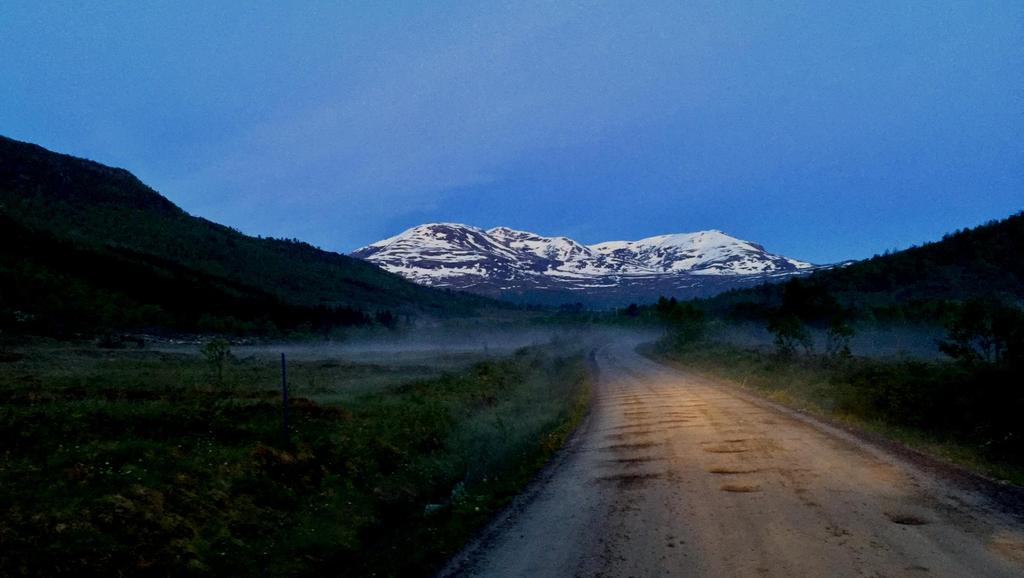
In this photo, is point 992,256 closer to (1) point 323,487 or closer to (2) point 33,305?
(1) point 323,487

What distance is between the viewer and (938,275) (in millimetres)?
72688

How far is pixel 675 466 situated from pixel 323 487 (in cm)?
802

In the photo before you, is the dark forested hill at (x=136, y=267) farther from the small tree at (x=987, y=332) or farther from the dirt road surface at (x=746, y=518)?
the small tree at (x=987, y=332)

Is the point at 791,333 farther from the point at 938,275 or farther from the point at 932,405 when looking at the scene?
the point at 938,275

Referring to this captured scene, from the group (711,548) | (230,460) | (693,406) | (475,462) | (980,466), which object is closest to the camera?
(711,548)

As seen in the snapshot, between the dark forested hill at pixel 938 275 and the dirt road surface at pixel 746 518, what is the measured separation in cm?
5321

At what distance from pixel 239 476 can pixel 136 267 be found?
258ft

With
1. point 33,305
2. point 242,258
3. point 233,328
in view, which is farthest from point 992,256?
point 242,258

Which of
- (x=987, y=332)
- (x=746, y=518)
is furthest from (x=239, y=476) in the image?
(x=987, y=332)

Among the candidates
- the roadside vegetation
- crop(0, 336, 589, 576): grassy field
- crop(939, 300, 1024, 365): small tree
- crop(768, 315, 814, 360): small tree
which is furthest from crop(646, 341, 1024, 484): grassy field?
crop(768, 315, 814, 360): small tree

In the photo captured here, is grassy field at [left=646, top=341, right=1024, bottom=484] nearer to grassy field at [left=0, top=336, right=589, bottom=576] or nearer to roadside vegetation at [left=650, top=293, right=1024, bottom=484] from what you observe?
roadside vegetation at [left=650, top=293, right=1024, bottom=484]

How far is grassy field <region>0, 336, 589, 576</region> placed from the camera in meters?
8.91

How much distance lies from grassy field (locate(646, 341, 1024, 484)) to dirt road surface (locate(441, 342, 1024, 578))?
2.17 meters

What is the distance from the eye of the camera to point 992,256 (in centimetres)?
7081
